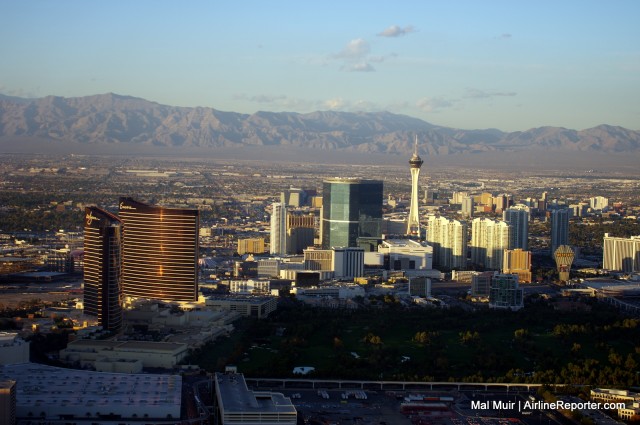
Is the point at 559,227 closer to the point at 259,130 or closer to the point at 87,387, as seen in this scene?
the point at 87,387

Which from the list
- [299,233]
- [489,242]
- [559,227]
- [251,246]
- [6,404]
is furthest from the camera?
[559,227]

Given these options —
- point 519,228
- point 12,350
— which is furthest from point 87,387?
point 519,228

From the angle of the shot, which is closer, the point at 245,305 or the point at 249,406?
the point at 249,406

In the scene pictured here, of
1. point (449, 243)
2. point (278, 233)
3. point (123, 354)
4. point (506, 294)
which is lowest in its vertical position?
point (123, 354)

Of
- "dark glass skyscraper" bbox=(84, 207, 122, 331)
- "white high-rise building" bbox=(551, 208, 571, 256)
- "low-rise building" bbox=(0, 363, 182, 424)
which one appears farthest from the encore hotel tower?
"white high-rise building" bbox=(551, 208, 571, 256)

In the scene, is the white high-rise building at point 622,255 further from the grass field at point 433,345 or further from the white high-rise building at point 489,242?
the grass field at point 433,345

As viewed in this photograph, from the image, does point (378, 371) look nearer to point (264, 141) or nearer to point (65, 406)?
point (65, 406)

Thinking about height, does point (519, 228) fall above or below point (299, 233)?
above

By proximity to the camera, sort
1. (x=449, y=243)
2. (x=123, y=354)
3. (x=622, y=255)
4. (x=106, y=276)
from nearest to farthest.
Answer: (x=123, y=354) → (x=106, y=276) → (x=622, y=255) → (x=449, y=243)
